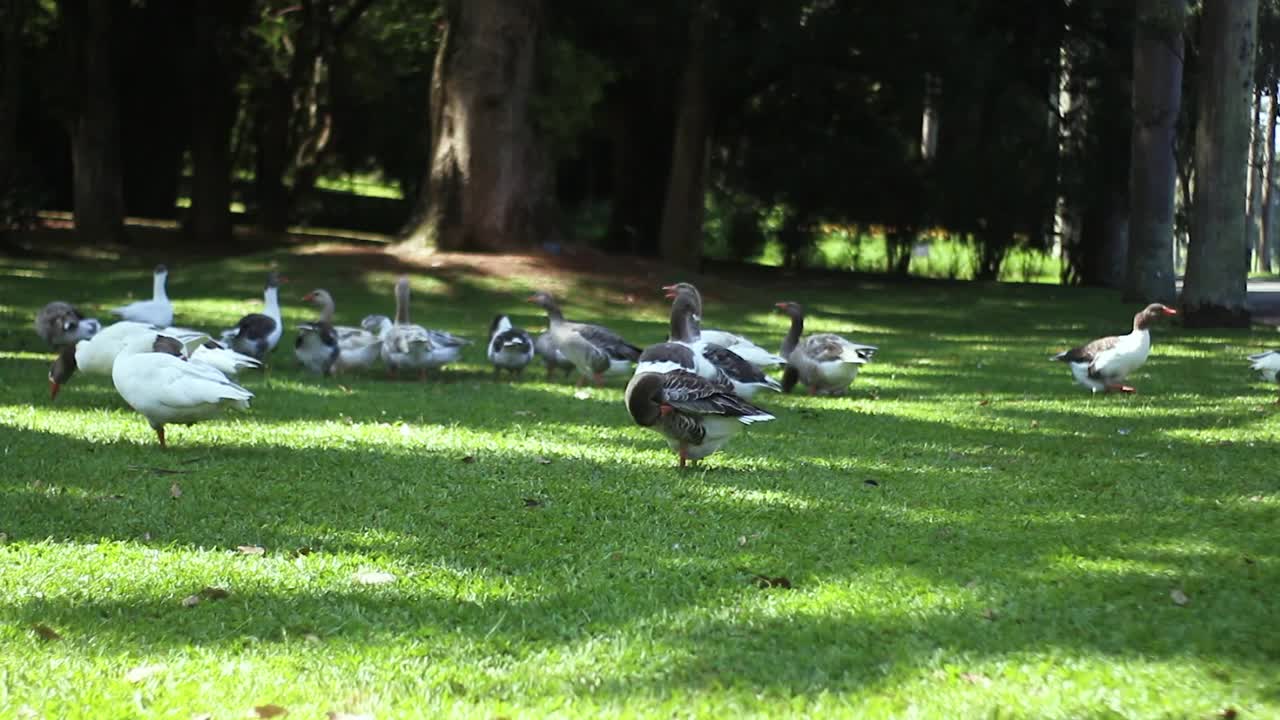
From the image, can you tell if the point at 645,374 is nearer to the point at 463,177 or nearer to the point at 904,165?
the point at 463,177

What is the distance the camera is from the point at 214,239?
36250mm

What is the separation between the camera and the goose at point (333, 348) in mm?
15188

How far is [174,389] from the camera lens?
30.8 ft

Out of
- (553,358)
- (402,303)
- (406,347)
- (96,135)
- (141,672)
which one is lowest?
(141,672)

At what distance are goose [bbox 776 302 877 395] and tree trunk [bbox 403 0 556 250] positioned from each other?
15234 mm

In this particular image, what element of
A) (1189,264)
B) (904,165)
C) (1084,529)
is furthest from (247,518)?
(904,165)

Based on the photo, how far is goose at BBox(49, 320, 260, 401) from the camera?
1173 cm

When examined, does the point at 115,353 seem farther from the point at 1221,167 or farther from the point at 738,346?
the point at 1221,167

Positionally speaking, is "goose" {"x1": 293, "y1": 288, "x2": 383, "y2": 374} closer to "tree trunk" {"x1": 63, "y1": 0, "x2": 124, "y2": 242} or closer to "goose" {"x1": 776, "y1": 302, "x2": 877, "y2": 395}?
"goose" {"x1": 776, "y1": 302, "x2": 877, "y2": 395}

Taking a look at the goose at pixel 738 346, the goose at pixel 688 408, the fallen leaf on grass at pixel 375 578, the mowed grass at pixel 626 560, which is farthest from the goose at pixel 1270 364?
the fallen leaf on grass at pixel 375 578

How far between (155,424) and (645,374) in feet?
10.9

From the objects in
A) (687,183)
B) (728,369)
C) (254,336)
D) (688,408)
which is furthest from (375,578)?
(687,183)

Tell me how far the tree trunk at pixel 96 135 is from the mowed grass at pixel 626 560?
2086 cm

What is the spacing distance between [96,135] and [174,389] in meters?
25.9
